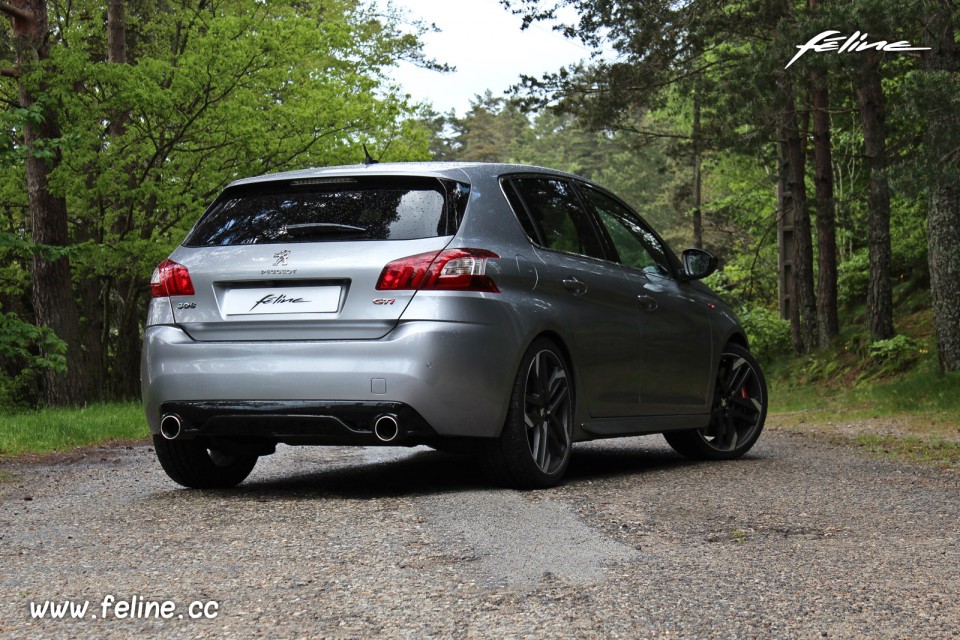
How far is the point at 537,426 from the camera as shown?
259 inches

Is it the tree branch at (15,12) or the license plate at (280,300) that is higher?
the tree branch at (15,12)

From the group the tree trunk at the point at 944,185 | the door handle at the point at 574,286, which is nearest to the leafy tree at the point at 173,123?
the tree trunk at the point at 944,185

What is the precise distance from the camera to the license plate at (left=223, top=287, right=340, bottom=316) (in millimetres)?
6121

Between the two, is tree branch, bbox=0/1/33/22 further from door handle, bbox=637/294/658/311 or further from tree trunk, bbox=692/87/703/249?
tree trunk, bbox=692/87/703/249

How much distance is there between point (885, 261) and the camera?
21797 mm

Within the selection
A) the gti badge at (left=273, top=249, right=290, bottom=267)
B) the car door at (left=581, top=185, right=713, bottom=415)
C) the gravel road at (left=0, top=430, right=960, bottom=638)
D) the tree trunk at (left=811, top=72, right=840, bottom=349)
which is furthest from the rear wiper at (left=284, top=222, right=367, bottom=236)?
the tree trunk at (left=811, top=72, right=840, bottom=349)

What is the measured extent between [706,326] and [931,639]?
5.21m

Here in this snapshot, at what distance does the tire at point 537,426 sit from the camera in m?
6.33

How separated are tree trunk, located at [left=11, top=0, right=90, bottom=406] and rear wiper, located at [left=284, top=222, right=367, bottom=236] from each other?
13188mm

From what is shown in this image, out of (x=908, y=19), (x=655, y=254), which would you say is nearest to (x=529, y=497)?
(x=655, y=254)

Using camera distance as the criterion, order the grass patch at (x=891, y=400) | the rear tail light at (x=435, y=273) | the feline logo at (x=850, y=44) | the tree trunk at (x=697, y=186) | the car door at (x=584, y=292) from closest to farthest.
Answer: the rear tail light at (x=435, y=273) → the car door at (x=584, y=292) → the grass patch at (x=891, y=400) → the feline logo at (x=850, y=44) → the tree trunk at (x=697, y=186)

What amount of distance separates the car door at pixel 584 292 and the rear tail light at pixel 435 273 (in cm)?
62

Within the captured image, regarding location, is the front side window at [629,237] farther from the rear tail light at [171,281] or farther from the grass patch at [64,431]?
the grass patch at [64,431]

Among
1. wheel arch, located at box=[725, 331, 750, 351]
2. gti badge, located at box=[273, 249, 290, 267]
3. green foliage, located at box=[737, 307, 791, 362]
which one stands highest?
gti badge, located at box=[273, 249, 290, 267]
